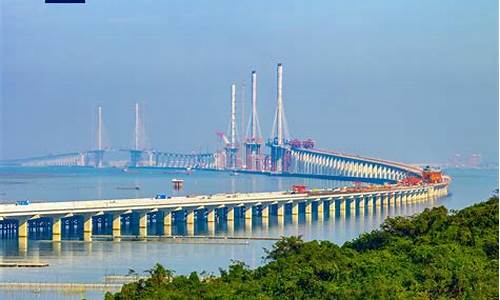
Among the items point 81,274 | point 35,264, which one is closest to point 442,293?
point 81,274

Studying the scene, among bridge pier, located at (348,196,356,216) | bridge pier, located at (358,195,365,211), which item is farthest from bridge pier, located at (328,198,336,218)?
bridge pier, located at (358,195,365,211)

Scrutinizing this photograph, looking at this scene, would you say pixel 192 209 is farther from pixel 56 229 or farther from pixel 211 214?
pixel 56 229

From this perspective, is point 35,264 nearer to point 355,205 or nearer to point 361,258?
point 361,258

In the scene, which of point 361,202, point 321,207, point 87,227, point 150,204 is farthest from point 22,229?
point 361,202

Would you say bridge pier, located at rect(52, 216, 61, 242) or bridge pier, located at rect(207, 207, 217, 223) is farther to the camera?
bridge pier, located at rect(207, 207, 217, 223)

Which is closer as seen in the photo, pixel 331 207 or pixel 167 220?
pixel 167 220

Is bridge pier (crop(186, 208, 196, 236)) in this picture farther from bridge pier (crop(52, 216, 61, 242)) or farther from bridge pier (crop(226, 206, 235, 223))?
bridge pier (crop(52, 216, 61, 242))

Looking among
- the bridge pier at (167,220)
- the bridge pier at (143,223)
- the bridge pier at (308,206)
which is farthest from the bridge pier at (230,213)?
the bridge pier at (143,223)

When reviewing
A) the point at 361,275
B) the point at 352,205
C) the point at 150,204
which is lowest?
the point at 352,205

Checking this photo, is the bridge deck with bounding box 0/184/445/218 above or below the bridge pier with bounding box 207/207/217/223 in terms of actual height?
above
